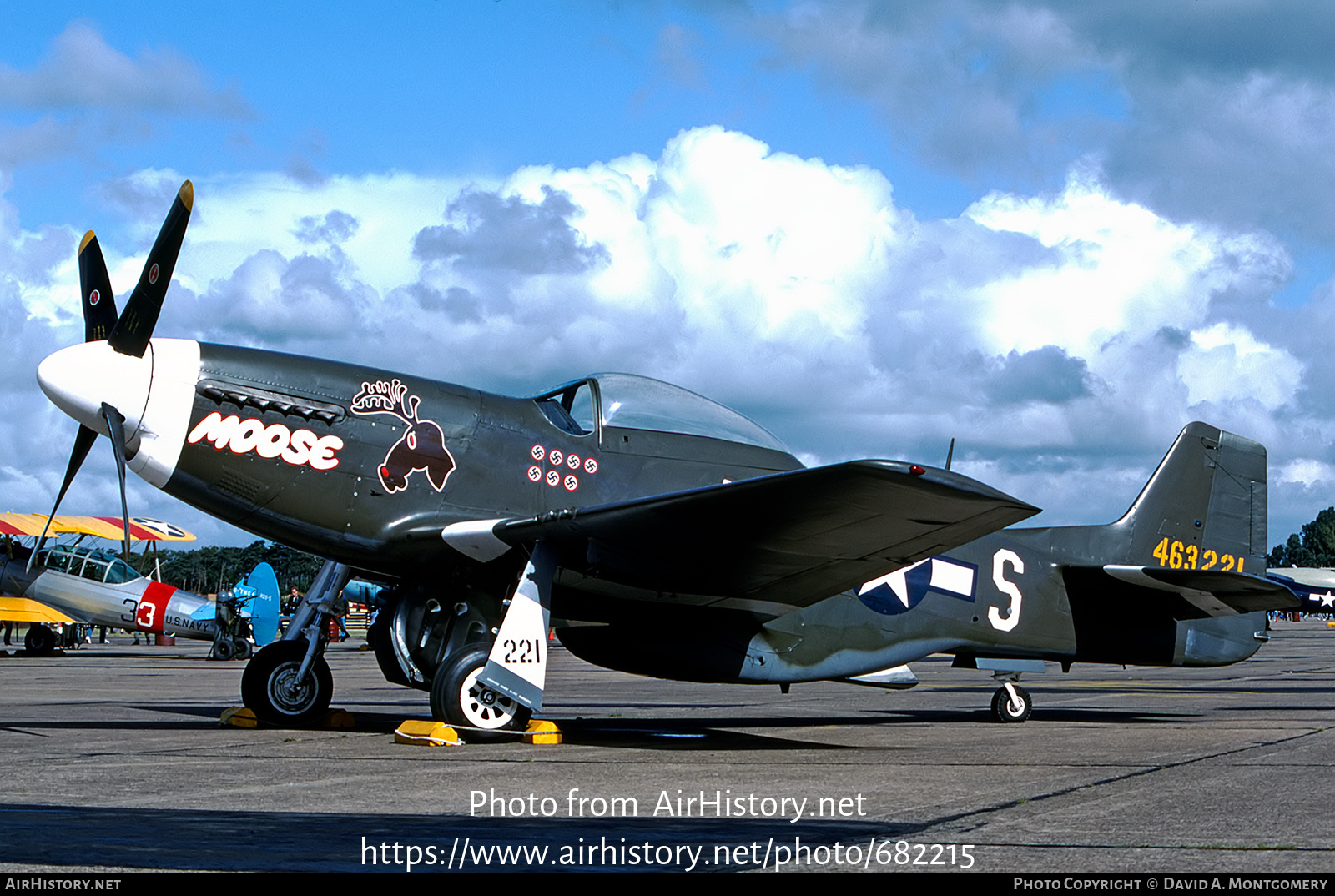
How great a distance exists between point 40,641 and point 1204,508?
83.7ft

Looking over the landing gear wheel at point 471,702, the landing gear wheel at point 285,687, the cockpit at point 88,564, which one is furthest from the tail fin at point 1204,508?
the cockpit at point 88,564

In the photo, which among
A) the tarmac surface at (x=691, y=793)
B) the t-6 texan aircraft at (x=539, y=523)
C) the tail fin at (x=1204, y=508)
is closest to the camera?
the tarmac surface at (x=691, y=793)

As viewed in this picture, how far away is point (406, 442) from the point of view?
913cm

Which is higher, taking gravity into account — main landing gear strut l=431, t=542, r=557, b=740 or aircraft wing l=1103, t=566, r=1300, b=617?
aircraft wing l=1103, t=566, r=1300, b=617

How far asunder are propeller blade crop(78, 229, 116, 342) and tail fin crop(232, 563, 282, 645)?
13.1m

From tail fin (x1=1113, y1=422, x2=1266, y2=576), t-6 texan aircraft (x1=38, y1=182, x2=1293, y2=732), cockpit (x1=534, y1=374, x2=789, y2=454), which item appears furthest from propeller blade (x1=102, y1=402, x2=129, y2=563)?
tail fin (x1=1113, y1=422, x2=1266, y2=576)

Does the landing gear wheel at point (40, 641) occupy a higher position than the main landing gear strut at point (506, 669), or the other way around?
the main landing gear strut at point (506, 669)

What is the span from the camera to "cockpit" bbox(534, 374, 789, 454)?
973 centimetres

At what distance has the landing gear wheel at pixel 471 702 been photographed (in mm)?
8578

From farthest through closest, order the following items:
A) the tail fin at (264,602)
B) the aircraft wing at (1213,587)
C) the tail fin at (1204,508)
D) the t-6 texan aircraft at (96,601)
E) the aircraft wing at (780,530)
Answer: the t-6 texan aircraft at (96,601), the tail fin at (264,602), the tail fin at (1204,508), the aircraft wing at (1213,587), the aircraft wing at (780,530)

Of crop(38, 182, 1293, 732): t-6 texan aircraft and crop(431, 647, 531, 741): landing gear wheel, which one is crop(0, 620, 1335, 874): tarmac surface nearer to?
crop(431, 647, 531, 741): landing gear wheel

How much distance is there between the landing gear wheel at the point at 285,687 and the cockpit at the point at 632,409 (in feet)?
9.25

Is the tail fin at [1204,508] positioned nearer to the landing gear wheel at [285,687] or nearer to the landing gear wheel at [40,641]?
the landing gear wheel at [285,687]
